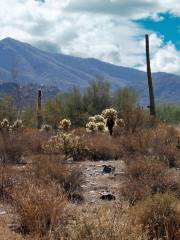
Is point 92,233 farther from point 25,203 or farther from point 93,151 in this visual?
point 93,151

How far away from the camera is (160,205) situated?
890cm

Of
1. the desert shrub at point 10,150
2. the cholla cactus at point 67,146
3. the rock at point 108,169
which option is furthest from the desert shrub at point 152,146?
the desert shrub at point 10,150

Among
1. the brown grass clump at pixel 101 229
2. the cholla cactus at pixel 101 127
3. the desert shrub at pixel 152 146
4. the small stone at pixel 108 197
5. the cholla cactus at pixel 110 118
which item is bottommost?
the small stone at pixel 108 197

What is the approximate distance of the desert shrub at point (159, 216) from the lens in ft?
28.1

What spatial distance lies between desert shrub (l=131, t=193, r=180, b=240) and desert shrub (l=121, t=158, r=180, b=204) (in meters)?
1.45

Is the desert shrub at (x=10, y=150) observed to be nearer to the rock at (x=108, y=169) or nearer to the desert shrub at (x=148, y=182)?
the rock at (x=108, y=169)

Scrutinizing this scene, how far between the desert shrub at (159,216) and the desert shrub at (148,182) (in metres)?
1.45

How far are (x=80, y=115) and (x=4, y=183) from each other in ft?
87.1

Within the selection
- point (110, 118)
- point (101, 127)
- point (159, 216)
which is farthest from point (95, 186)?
point (101, 127)

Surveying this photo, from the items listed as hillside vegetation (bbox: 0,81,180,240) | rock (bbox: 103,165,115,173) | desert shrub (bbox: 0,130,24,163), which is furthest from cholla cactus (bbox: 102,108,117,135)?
rock (bbox: 103,165,115,173)

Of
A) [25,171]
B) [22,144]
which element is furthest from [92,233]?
[22,144]

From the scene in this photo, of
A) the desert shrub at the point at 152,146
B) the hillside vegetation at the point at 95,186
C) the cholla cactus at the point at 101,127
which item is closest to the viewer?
the hillside vegetation at the point at 95,186

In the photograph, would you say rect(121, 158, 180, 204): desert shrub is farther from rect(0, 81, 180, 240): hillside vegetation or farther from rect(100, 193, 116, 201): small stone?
rect(100, 193, 116, 201): small stone

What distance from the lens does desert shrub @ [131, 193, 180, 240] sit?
855 centimetres
